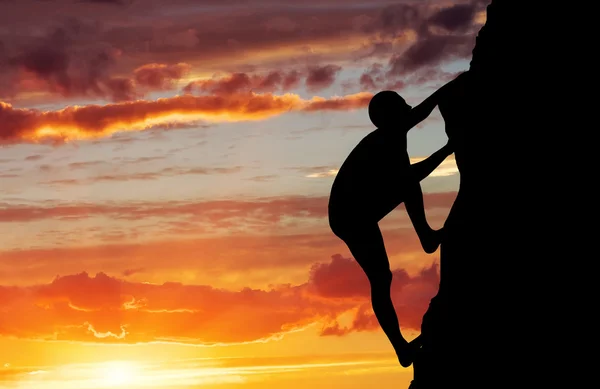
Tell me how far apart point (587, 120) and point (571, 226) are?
1359mm

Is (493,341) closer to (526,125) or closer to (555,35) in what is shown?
(526,125)

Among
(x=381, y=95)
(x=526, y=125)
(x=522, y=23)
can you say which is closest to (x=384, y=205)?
(x=381, y=95)

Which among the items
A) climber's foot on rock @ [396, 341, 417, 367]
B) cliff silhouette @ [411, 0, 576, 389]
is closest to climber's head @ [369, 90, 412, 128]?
cliff silhouette @ [411, 0, 576, 389]

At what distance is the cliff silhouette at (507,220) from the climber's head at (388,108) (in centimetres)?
67

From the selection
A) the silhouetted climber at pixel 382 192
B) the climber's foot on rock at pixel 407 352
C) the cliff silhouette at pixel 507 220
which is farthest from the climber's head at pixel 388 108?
the climber's foot on rock at pixel 407 352

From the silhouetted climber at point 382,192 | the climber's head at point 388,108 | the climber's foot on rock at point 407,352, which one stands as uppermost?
the climber's head at point 388,108

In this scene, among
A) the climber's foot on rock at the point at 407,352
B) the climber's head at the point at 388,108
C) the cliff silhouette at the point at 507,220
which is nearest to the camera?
the cliff silhouette at the point at 507,220

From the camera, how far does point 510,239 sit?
1148 centimetres

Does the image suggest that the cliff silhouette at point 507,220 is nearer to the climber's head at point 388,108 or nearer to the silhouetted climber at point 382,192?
Result: the silhouetted climber at point 382,192

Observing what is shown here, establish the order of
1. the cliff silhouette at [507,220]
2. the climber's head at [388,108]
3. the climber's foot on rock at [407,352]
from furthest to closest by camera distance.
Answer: the climber's foot on rock at [407,352]
the climber's head at [388,108]
the cliff silhouette at [507,220]

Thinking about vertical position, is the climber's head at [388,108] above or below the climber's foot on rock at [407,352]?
above

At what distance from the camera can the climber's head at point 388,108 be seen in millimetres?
12258

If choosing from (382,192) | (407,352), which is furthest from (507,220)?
(407,352)

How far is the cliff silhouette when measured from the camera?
36.3ft
